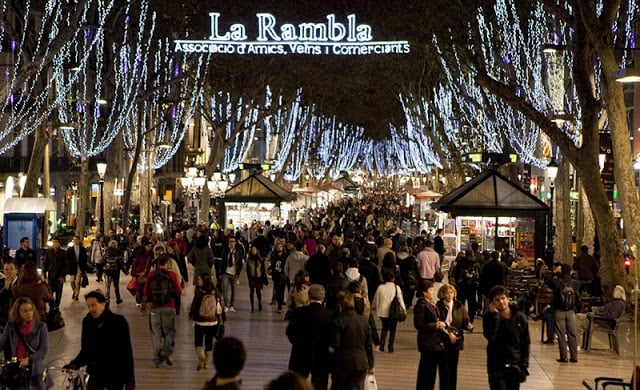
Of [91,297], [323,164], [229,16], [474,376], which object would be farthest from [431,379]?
[323,164]

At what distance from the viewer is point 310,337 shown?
11844 millimetres

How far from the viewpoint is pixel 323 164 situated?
370 feet

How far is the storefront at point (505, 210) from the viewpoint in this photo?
2727cm

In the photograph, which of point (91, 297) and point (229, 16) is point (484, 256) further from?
point (229, 16)

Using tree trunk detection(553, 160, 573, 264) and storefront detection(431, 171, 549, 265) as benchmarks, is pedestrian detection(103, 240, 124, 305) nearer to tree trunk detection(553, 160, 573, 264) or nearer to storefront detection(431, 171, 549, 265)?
storefront detection(431, 171, 549, 265)

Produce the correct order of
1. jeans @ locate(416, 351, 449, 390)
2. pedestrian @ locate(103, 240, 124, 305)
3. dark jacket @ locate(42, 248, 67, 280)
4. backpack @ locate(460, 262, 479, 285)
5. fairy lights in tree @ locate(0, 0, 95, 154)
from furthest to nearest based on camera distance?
1. pedestrian @ locate(103, 240, 124, 305)
2. fairy lights in tree @ locate(0, 0, 95, 154)
3. backpack @ locate(460, 262, 479, 285)
4. dark jacket @ locate(42, 248, 67, 280)
5. jeans @ locate(416, 351, 449, 390)

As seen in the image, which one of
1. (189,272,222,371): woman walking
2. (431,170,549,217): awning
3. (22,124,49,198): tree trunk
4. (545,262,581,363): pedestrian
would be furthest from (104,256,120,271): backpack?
(22,124,49,198): tree trunk

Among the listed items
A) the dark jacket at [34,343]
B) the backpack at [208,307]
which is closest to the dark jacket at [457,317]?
the backpack at [208,307]

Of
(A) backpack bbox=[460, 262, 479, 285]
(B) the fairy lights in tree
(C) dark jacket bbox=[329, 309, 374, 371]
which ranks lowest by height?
(C) dark jacket bbox=[329, 309, 374, 371]

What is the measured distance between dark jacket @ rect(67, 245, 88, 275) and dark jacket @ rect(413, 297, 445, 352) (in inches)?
448

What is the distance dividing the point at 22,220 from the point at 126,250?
10.1 feet

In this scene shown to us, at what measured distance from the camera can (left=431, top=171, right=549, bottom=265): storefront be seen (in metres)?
27.3

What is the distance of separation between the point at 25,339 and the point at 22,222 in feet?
66.8

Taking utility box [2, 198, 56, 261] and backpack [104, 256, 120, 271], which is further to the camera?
utility box [2, 198, 56, 261]
